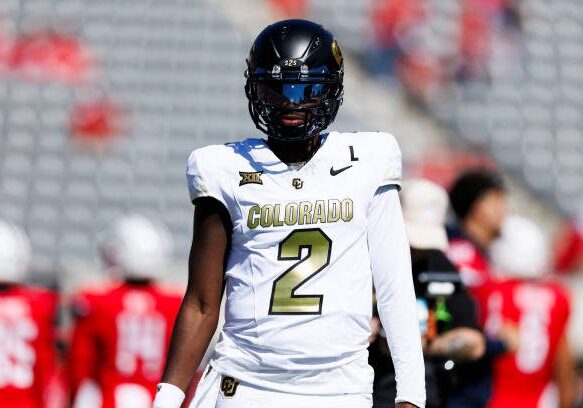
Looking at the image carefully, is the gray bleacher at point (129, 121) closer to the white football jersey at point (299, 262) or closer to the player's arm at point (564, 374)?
the player's arm at point (564, 374)

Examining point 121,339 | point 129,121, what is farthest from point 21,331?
point 129,121

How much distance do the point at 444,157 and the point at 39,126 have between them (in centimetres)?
401

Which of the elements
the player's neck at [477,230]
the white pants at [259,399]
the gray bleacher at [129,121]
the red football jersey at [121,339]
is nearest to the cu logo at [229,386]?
the white pants at [259,399]

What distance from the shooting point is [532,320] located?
7125 millimetres

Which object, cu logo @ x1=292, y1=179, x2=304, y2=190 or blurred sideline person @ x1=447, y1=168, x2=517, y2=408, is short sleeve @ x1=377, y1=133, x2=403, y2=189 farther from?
blurred sideline person @ x1=447, y1=168, x2=517, y2=408

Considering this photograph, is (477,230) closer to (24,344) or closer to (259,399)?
Answer: (24,344)

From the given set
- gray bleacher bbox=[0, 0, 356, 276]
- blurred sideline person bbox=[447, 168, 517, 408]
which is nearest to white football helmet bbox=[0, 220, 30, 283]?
blurred sideline person bbox=[447, 168, 517, 408]

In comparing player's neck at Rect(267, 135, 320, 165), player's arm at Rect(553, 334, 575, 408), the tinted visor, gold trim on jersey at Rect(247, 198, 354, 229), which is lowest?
player's arm at Rect(553, 334, 575, 408)

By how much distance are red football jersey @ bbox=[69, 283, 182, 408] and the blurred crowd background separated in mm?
5108

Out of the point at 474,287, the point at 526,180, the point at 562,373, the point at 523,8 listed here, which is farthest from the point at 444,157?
the point at 474,287

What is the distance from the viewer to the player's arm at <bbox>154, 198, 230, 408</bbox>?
306 cm

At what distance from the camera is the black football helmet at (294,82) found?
3.07m

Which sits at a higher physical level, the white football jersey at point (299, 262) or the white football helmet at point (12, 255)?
the white football jersey at point (299, 262)

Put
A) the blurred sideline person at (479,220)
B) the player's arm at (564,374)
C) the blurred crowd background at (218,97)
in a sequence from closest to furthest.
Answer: the blurred sideline person at (479,220) < the player's arm at (564,374) < the blurred crowd background at (218,97)
